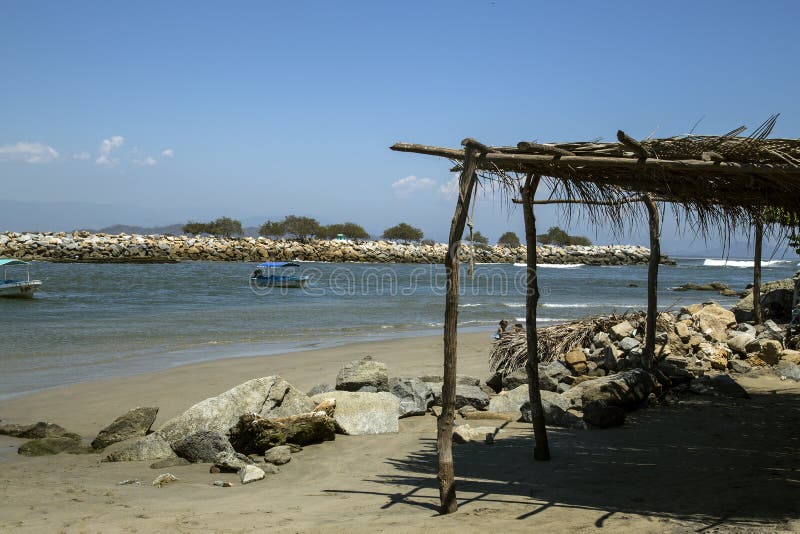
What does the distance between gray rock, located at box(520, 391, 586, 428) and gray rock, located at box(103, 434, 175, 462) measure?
3700 mm

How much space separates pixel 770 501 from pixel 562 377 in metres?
4.85

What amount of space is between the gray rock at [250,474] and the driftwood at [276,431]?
27.1 inches

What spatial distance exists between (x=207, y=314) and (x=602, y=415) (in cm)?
1676

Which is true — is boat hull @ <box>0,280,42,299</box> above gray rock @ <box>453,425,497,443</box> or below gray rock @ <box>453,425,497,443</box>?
above

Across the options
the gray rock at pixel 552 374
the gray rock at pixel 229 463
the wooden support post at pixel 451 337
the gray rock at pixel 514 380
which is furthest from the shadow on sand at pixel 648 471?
the gray rock at pixel 514 380

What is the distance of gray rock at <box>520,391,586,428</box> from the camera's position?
277 inches

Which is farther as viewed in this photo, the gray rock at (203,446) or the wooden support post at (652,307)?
the wooden support post at (652,307)

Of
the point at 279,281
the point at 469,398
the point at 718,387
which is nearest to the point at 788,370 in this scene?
the point at 718,387

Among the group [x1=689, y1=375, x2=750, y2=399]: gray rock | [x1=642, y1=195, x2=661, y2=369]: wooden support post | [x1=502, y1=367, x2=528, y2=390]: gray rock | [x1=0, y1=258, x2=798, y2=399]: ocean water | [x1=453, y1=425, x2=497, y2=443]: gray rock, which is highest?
[x1=642, y1=195, x2=661, y2=369]: wooden support post

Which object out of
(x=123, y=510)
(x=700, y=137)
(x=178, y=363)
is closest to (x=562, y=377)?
(x=700, y=137)

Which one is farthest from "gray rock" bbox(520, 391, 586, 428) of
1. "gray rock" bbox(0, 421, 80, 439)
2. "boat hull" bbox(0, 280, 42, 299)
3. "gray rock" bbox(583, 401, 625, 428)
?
"boat hull" bbox(0, 280, 42, 299)

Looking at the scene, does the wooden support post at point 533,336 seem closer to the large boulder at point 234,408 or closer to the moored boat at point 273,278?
the large boulder at point 234,408

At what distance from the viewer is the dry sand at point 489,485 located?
434cm

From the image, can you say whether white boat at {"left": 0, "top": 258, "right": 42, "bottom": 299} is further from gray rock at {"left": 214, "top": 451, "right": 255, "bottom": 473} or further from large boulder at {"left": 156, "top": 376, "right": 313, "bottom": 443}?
gray rock at {"left": 214, "top": 451, "right": 255, "bottom": 473}
